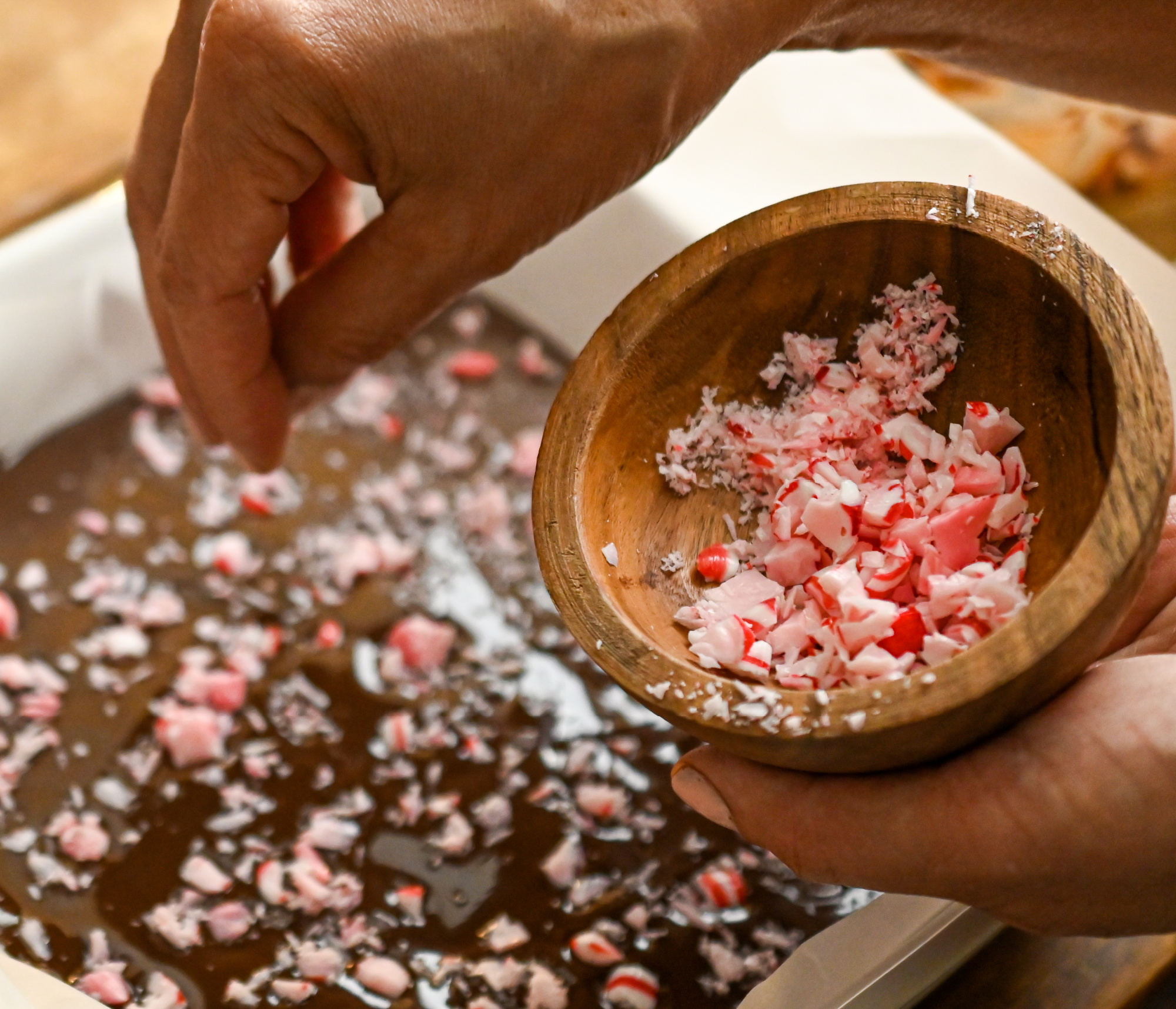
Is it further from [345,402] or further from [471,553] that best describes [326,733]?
[345,402]

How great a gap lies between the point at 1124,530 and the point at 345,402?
57 cm

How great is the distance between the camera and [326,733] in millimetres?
687

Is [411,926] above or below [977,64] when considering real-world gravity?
below

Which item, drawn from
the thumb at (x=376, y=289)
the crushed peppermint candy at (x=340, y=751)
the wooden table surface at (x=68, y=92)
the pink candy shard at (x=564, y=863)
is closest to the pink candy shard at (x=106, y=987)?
the crushed peppermint candy at (x=340, y=751)

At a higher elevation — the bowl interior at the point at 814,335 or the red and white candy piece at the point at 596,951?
the bowl interior at the point at 814,335

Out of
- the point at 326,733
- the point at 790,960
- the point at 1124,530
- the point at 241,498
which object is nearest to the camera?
the point at 1124,530

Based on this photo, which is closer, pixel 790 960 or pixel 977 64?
pixel 790 960

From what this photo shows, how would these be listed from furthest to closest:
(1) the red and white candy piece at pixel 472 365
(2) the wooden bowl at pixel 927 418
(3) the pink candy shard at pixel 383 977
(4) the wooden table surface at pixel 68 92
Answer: (4) the wooden table surface at pixel 68 92, (1) the red and white candy piece at pixel 472 365, (3) the pink candy shard at pixel 383 977, (2) the wooden bowl at pixel 927 418

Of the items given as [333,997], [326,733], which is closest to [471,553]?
[326,733]

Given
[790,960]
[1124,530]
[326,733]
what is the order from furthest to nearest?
[326,733] → [790,960] → [1124,530]

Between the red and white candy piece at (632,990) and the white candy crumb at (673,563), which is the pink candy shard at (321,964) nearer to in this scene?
the red and white candy piece at (632,990)

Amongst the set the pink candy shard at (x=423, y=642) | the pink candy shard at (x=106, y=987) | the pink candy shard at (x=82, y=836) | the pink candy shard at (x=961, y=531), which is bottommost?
the pink candy shard at (x=106, y=987)

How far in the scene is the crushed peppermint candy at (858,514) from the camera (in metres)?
0.43

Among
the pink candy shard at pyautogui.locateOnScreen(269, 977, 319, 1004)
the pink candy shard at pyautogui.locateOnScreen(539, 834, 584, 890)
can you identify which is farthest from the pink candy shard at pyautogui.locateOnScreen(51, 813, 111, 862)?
the pink candy shard at pyautogui.locateOnScreen(539, 834, 584, 890)
